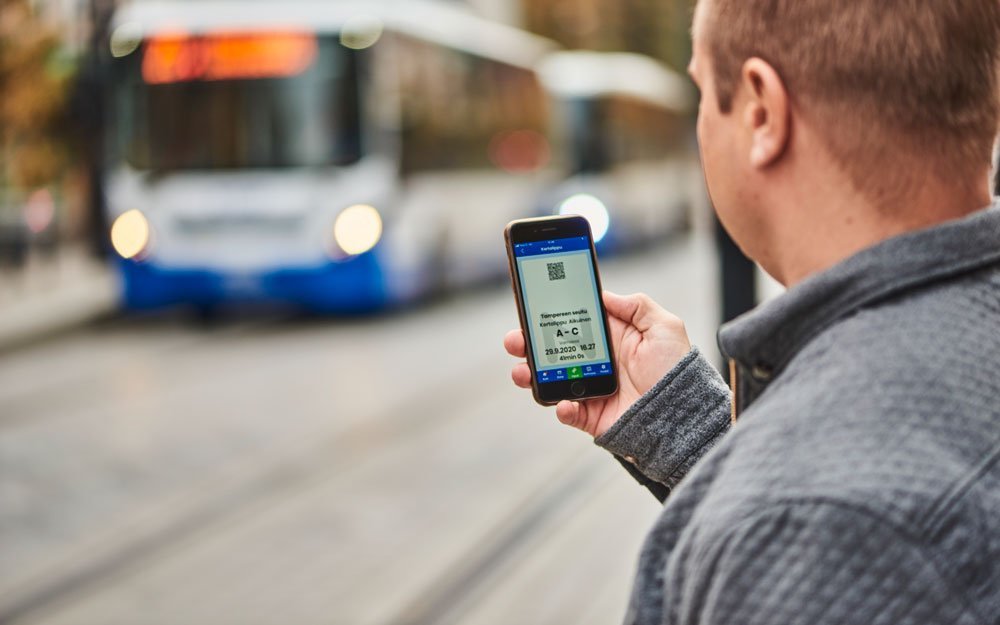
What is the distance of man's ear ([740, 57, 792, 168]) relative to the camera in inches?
48.8

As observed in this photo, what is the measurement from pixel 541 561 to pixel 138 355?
716 centimetres

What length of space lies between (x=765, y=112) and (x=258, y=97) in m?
13.1

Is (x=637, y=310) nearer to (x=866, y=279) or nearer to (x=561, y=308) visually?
(x=561, y=308)

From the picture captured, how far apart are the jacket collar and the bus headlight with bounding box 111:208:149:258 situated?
13.2 m

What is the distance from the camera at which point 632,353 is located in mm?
1928

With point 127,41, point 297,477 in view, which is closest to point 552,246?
point 297,477

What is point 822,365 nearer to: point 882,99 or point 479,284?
point 882,99

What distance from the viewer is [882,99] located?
47.1 inches

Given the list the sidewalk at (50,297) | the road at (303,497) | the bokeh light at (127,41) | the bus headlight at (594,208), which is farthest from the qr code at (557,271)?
the bus headlight at (594,208)

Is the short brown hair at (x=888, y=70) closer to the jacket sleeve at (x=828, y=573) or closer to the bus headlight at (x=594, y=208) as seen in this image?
the jacket sleeve at (x=828, y=573)

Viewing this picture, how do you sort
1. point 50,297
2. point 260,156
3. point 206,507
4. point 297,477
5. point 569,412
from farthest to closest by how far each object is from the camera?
point 50,297
point 260,156
point 297,477
point 206,507
point 569,412

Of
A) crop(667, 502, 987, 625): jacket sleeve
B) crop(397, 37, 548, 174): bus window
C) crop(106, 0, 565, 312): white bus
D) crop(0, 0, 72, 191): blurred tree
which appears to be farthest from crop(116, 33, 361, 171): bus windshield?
crop(667, 502, 987, 625): jacket sleeve

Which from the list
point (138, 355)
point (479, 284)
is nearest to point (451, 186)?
point (479, 284)

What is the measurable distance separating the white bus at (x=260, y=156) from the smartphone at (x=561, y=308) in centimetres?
1173
